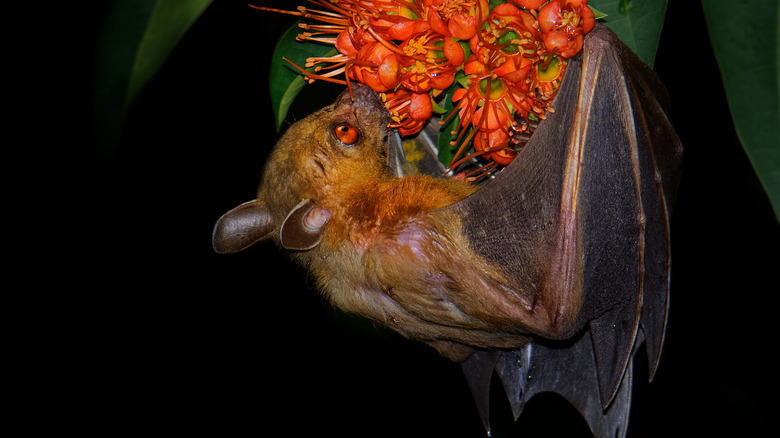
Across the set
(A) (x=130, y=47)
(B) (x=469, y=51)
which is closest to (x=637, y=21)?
(B) (x=469, y=51)

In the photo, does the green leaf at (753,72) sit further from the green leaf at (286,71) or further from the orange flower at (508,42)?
the green leaf at (286,71)

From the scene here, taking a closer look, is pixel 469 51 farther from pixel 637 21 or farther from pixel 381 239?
pixel 381 239

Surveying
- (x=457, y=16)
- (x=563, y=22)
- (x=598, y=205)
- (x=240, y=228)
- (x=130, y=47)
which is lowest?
(x=598, y=205)

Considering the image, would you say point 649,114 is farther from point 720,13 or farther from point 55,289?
point 55,289

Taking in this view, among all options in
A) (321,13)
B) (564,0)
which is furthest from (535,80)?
(321,13)

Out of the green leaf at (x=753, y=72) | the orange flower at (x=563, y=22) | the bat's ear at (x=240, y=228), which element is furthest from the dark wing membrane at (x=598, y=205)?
the bat's ear at (x=240, y=228)
